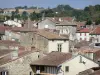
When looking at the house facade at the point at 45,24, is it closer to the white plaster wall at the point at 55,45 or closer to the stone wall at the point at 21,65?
the white plaster wall at the point at 55,45

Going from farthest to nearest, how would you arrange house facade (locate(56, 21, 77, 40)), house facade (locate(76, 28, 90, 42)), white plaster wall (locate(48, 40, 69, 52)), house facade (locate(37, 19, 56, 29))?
house facade (locate(76, 28, 90, 42))
house facade (locate(56, 21, 77, 40))
house facade (locate(37, 19, 56, 29))
white plaster wall (locate(48, 40, 69, 52))

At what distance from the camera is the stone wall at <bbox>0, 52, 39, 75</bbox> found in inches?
1411

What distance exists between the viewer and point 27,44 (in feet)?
159

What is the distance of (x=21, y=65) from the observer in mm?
36688

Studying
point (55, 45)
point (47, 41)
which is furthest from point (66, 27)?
point (47, 41)

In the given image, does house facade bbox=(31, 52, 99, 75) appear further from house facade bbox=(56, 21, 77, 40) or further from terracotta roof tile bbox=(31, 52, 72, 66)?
house facade bbox=(56, 21, 77, 40)

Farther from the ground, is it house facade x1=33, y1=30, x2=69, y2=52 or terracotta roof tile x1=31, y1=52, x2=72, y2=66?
house facade x1=33, y1=30, x2=69, y2=52

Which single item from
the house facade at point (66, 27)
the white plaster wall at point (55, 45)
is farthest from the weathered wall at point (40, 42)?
the house facade at point (66, 27)

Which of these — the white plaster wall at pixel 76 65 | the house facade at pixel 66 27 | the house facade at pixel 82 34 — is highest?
the house facade at pixel 66 27

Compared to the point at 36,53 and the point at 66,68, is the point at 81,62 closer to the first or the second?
the point at 66,68

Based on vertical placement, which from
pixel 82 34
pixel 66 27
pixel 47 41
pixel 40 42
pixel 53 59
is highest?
pixel 66 27

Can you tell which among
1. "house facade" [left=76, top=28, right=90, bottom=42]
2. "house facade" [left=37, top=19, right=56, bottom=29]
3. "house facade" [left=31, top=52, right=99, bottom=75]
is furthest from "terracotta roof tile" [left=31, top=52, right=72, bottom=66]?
"house facade" [left=76, top=28, right=90, bottom=42]

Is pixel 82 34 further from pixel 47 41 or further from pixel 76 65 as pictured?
pixel 76 65

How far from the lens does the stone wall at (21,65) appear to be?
1411 inches
